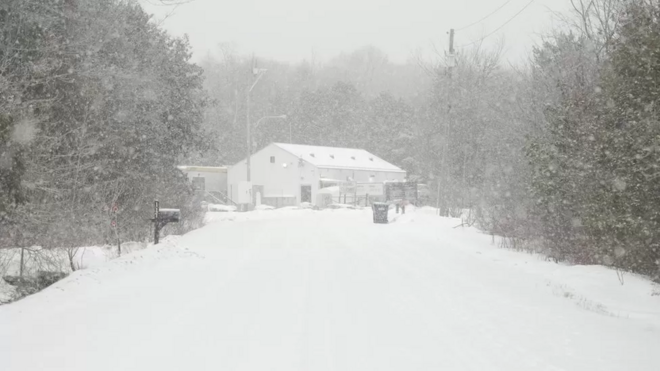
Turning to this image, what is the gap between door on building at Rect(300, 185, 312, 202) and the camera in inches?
2207

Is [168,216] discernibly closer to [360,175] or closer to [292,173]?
[292,173]

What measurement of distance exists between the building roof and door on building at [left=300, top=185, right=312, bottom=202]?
2.42 metres

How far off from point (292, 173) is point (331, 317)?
4941 cm

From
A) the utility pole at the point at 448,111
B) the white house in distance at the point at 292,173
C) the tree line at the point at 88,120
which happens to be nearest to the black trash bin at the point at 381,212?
the utility pole at the point at 448,111

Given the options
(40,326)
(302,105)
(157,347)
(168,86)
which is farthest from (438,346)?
(302,105)

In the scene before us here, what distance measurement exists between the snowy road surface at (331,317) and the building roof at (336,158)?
4497 cm

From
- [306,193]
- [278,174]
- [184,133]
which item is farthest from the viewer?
[278,174]

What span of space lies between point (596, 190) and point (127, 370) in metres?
8.09

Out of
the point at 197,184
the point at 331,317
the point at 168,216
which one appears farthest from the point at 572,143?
the point at 197,184

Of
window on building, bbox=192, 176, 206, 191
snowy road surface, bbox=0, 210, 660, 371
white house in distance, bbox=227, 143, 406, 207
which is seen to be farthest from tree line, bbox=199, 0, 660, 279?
white house in distance, bbox=227, 143, 406, 207

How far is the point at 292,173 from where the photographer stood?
56219mm

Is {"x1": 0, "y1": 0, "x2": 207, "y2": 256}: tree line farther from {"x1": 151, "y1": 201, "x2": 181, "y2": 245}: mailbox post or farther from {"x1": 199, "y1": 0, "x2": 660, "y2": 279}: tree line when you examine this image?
{"x1": 199, "y1": 0, "x2": 660, "y2": 279}: tree line

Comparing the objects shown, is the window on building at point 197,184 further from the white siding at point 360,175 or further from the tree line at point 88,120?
the white siding at point 360,175

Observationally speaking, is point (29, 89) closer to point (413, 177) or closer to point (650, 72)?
point (650, 72)
